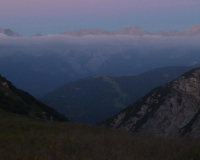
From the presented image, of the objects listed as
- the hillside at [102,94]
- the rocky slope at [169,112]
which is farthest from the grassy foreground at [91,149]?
the hillside at [102,94]

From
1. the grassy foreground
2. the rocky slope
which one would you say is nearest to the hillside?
the rocky slope

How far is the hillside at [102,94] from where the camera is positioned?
129 m

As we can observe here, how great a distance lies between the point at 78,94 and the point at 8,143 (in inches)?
6076

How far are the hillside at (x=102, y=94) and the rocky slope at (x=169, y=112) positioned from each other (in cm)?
7206

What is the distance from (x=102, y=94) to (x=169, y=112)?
119 metres

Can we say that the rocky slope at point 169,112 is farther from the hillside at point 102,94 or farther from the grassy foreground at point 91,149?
the hillside at point 102,94

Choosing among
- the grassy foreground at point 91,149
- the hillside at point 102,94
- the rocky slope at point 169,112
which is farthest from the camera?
the hillside at point 102,94

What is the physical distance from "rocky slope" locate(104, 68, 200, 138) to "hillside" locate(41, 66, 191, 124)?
72062 mm

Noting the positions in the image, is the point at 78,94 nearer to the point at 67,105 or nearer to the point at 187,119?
the point at 67,105

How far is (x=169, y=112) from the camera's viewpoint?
3791 cm

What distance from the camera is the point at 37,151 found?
8.31 m

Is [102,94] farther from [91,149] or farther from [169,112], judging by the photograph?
[91,149]

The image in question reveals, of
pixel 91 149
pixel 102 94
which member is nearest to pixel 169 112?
pixel 91 149

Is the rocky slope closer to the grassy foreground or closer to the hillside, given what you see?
the grassy foreground
